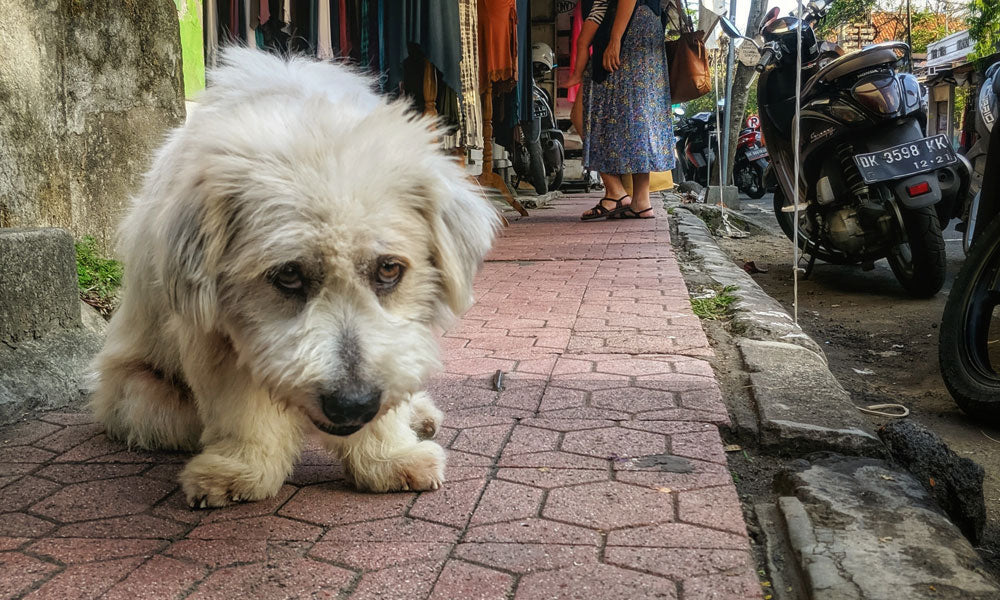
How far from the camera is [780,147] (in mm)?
7039

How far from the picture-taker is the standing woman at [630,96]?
8617 mm

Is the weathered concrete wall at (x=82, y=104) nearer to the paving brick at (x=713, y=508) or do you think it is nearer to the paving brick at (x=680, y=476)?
the paving brick at (x=680, y=476)

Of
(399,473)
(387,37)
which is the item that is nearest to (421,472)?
(399,473)

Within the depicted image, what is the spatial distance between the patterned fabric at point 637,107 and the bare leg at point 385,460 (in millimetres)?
6797

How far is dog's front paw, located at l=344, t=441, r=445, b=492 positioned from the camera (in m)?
2.35

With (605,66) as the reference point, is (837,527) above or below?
below

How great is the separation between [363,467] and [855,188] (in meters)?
4.91

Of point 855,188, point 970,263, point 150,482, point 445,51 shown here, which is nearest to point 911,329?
point 855,188

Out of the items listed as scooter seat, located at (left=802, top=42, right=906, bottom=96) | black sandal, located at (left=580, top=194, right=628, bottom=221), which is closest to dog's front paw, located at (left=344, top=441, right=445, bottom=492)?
scooter seat, located at (left=802, top=42, right=906, bottom=96)

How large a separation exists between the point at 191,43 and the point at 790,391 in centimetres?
376

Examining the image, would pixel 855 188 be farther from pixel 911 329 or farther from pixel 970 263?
pixel 970 263

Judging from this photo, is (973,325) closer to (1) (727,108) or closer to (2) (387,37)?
(2) (387,37)

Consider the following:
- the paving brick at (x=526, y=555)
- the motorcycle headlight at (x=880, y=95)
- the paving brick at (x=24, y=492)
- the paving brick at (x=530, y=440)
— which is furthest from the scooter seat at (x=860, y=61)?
the paving brick at (x=24, y=492)

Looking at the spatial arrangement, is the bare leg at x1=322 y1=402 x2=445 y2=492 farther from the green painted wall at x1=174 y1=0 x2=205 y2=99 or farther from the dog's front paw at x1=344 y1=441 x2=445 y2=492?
the green painted wall at x1=174 y1=0 x2=205 y2=99
